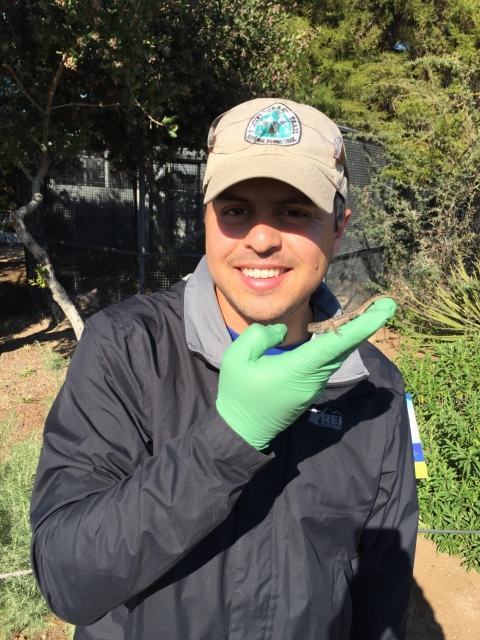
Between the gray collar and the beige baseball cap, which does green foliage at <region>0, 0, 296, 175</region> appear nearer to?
the beige baseball cap

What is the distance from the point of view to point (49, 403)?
17.4ft

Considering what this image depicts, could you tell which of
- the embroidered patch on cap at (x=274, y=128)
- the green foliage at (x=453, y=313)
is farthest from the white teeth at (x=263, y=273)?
the green foliage at (x=453, y=313)

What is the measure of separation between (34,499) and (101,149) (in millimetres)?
6331

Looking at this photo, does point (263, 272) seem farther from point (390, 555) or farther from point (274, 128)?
point (390, 555)

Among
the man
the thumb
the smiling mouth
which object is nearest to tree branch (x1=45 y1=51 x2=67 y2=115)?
the man

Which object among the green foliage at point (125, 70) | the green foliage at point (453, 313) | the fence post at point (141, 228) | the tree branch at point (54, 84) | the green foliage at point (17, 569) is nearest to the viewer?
the green foliage at point (17, 569)

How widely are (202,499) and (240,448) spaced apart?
0.41 ft

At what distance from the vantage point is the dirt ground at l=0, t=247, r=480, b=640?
338cm

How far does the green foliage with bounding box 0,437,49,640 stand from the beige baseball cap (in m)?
2.48

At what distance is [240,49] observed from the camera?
22.3 ft

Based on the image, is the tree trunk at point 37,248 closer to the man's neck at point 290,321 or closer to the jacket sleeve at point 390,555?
the man's neck at point 290,321

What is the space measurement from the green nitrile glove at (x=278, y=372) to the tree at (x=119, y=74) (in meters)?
4.34

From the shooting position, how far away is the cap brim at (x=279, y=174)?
4.57 feet

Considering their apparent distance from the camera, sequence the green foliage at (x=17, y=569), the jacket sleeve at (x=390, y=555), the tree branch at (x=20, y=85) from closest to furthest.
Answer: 1. the jacket sleeve at (x=390, y=555)
2. the green foliage at (x=17, y=569)
3. the tree branch at (x=20, y=85)
